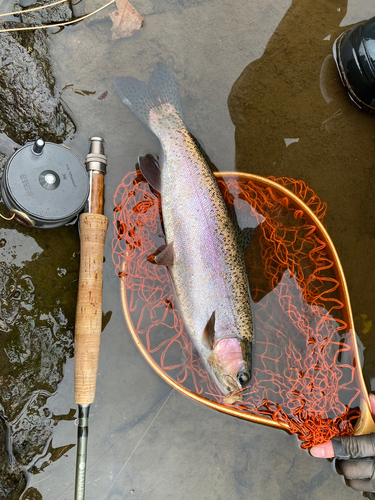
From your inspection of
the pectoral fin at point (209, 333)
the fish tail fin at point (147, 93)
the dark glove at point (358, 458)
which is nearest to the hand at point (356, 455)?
the dark glove at point (358, 458)

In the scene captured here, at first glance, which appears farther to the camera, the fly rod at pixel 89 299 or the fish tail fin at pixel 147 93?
the fish tail fin at pixel 147 93

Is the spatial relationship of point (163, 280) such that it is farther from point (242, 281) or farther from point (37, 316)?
point (37, 316)

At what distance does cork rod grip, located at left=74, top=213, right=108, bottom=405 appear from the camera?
2.21 metres

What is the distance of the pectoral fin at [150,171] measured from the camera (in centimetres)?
249

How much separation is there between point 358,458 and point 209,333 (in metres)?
1.44

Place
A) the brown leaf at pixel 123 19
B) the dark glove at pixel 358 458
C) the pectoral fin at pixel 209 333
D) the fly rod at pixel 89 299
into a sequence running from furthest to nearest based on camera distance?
the brown leaf at pixel 123 19 < the dark glove at pixel 358 458 < the pectoral fin at pixel 209 333 < the fly rod at pixel 89 299

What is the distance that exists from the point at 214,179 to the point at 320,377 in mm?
1632

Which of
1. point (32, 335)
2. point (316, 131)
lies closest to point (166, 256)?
point (32, 335)

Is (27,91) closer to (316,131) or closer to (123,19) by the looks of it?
(123,19)

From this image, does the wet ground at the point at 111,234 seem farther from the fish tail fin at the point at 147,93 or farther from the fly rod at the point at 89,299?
the fly rod at the point at 89,299

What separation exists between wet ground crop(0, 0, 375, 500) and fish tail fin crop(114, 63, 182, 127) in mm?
152

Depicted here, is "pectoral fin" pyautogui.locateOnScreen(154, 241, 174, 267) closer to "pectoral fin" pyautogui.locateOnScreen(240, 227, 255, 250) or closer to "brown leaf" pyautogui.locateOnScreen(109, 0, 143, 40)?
"pectoral fin" pyautogui.locateOnScreen(240, 227, 255, 250)

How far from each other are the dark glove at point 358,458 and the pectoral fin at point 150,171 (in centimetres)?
216

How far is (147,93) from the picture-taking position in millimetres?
2613
